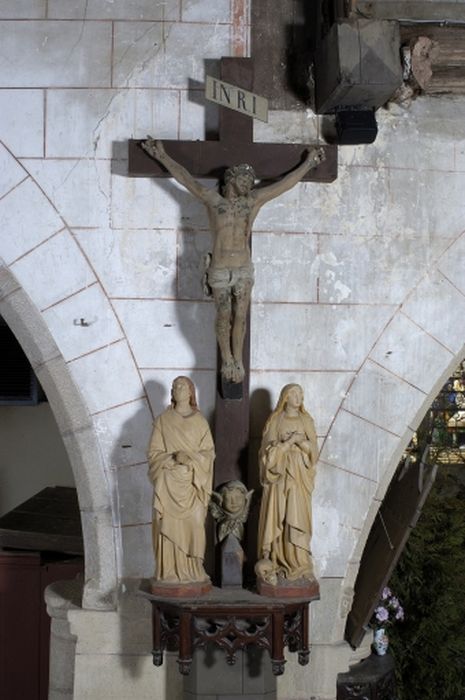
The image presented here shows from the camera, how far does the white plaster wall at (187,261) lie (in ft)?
18.0

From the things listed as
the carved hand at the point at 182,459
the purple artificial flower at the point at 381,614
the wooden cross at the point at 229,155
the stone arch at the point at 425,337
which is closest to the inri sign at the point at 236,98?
the wooden cross at the point at 229,155

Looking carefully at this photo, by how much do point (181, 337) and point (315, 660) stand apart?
5.45ft

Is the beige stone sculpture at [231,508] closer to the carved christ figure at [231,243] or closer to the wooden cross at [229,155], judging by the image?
the carved christ figure at [231,243]

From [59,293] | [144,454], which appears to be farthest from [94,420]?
[59,293]

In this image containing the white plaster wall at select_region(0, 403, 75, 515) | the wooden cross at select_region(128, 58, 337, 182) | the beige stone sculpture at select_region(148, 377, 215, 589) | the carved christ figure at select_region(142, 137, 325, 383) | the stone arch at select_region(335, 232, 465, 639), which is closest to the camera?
the beige stone sculpture at select_region(148, 377, 215, 589)

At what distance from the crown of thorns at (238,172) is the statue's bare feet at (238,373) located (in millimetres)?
827

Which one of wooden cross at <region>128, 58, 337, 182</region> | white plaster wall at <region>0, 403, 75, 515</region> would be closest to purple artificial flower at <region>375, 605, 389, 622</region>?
wooden cross at <region>128, 58, 337, 182</region>

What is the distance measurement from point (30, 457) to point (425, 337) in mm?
3369

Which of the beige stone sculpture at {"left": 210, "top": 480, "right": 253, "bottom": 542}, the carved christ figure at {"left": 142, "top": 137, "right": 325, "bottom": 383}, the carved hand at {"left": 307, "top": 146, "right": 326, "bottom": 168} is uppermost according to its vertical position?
the carved hand at {"left": 307, "top": 146, "right": 326, "bottom": 168}

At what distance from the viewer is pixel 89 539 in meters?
5.51

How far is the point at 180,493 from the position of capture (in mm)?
4980

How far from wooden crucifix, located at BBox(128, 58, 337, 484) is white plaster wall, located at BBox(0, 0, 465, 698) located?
0.56 ft

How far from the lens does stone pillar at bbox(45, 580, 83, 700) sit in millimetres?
5559

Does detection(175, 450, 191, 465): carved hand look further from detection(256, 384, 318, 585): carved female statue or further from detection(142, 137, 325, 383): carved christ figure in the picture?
detection(142, 137, 325, 383): carved christ figure
